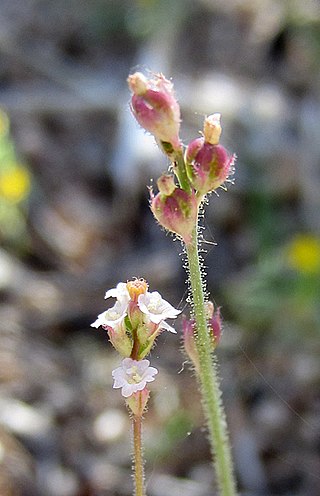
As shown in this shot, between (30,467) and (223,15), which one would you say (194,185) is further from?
(223,15)

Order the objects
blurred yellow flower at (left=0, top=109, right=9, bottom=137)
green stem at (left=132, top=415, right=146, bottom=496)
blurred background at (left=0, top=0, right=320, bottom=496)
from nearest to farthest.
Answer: green stem at (left=132, top=415, right=146, bottom=496) → blurred background at (left=0, top=0, right=320, bottom=496) → blurred yellow flower at (left=0, top=109, right=9, bottom=137)

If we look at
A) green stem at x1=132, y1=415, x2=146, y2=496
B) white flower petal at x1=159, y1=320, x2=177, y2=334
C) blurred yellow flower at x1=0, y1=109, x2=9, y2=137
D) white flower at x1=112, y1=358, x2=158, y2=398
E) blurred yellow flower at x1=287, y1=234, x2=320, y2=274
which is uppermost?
blurred yellow flower at x1=0, y1=109, x2=9, y2=137

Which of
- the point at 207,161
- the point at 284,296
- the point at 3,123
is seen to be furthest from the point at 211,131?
the point at 3,123

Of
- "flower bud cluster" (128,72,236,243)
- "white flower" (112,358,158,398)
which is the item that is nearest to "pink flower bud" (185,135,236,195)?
"flower bud cluster" (128,72,236,243)

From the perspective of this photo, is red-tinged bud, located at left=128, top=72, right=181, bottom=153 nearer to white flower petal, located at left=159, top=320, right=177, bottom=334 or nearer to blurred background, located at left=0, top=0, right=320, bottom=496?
white flower petal, located at left=159, top=320, right=177, bottom=334

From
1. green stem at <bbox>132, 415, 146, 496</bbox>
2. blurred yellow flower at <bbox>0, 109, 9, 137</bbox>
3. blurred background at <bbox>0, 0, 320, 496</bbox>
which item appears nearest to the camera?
green stem at <bbox>132, 415, 146, 496</bbox>

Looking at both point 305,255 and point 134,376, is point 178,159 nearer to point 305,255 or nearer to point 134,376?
point 134,376

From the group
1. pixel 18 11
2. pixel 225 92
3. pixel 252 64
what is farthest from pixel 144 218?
pixel 18 11
